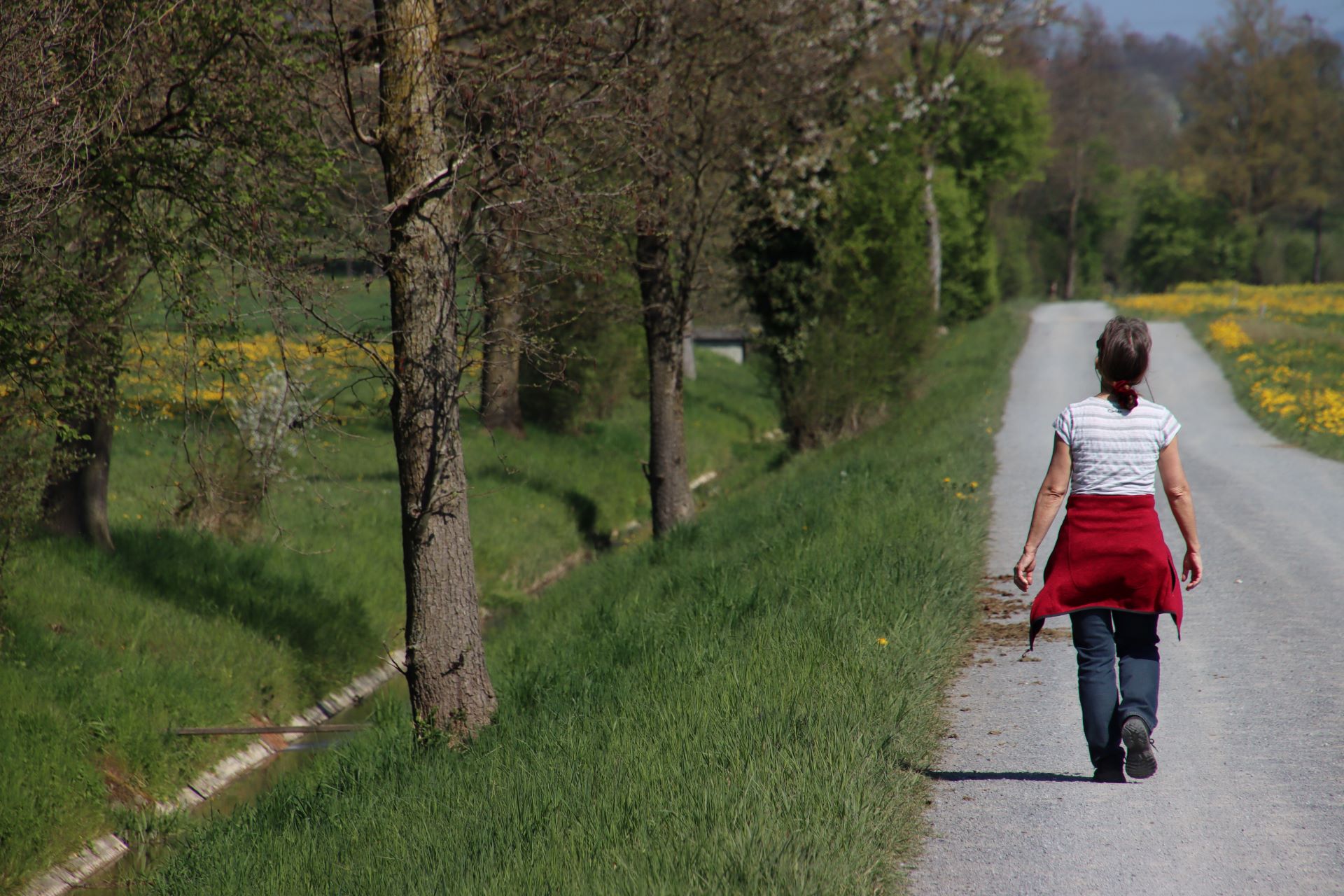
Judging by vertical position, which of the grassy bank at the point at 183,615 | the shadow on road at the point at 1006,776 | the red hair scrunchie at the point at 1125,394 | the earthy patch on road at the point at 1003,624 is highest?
the red hair scrunchie at the point at 1125,394

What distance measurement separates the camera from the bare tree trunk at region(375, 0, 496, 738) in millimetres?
6914

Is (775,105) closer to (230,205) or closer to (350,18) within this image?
(350,18)

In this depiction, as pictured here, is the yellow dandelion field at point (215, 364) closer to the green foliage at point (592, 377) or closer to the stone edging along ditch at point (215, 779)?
the stone edging along ditch at point (215, 779)

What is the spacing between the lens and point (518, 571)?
16500 mm

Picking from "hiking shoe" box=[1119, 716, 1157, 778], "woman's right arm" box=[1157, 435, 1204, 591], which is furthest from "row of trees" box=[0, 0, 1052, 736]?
"hiking shoe" box=[1119, 716, 1157, 778]

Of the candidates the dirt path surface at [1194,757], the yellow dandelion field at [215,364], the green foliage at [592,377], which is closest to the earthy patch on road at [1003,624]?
the dirt path surface at [1194,757]

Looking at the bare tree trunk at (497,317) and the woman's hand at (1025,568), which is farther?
the bare tree trunk at (497,317)

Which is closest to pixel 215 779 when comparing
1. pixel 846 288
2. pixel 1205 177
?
pixel 846 288

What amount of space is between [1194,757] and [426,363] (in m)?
4.80

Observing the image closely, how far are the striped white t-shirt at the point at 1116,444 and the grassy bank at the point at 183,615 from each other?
3.53 metres

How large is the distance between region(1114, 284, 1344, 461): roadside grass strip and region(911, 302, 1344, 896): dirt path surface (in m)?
6.96

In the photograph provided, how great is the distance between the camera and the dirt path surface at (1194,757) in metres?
4.01

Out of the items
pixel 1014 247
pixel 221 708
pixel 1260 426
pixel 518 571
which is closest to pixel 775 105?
pixel 518 571

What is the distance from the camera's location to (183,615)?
1142 centimetres
